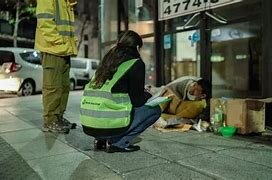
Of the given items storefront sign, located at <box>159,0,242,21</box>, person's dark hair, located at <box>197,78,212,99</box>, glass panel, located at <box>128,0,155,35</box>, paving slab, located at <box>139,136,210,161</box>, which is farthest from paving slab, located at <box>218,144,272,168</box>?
glass panel, located at <box>128,0,155,35</box>

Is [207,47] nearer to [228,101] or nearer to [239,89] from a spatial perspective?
[239,89]

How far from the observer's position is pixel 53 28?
5457 mm

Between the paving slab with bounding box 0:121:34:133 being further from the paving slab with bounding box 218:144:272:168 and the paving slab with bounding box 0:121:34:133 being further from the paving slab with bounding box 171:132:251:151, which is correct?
the paving slab with bounding box 218:144:272:168

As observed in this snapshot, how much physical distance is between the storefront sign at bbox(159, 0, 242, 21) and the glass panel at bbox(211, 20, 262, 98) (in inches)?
20.7

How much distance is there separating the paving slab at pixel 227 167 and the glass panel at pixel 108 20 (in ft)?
23.2

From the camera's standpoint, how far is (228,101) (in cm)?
573

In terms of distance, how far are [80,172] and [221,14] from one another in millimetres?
4530

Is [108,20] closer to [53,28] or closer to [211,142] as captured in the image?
[53,28]

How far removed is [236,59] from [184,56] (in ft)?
5.06

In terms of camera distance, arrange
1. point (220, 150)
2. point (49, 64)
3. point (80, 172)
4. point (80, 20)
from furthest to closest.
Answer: point (80, 20) < point (49, 64) < point (220, 150) < point (80, 172)

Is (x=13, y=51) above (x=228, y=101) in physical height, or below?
above

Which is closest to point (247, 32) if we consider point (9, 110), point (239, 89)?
point (239, 89)

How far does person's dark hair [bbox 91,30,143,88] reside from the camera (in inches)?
166

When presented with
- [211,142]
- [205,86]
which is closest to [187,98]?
[205,86]
